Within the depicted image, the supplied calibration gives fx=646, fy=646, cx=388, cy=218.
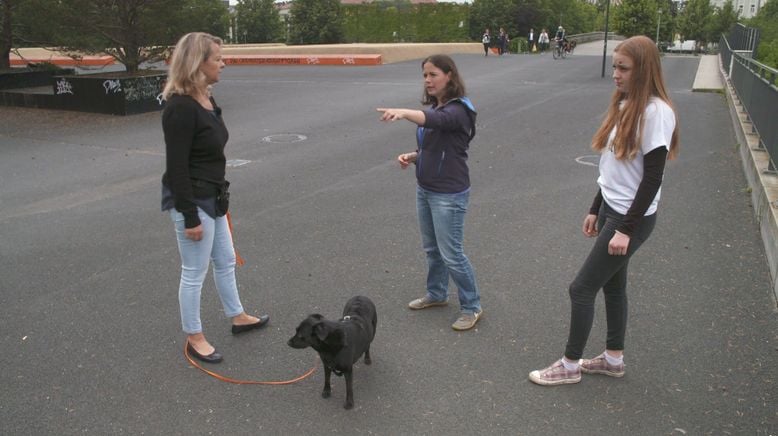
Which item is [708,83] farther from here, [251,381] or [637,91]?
[251,381]

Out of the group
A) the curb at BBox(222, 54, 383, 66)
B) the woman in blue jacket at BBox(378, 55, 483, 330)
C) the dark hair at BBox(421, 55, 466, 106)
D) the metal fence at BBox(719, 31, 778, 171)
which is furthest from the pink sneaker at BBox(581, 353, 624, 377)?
the curb at BBox(222, 54, 383, 66)

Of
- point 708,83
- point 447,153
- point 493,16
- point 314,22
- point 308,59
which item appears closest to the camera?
point 447,153

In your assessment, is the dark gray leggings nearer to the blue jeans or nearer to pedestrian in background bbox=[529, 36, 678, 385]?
pedestrian in background bbox=[529, 36, 678, 385]

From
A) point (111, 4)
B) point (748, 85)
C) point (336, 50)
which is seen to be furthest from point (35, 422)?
point (336, 50)

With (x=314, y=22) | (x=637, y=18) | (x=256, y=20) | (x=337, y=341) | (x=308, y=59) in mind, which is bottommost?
(x=337, y=341)

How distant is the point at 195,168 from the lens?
12.1 feet

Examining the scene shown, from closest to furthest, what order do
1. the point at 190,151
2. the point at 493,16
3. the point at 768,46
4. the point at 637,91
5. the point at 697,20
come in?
1. the point at 637,91
2. the point at 190,151
3. the point at 768,46
4. the point at 493,16
5. the point at 697,20

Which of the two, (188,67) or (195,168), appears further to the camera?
(195,168)

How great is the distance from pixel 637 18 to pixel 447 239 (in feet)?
235

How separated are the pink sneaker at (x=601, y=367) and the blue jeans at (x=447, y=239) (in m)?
0.88

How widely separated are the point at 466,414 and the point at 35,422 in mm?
2286

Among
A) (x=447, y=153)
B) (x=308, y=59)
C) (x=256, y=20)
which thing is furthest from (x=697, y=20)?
(x=447, y=153)

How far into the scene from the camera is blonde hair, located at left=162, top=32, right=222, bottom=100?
138 inches

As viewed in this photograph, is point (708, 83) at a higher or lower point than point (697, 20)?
lower
